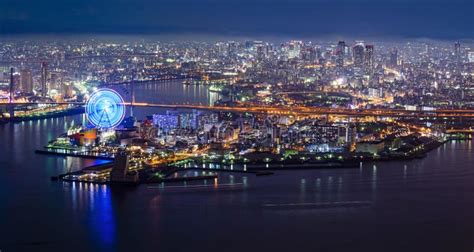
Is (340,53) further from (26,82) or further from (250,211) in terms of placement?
(250,211)

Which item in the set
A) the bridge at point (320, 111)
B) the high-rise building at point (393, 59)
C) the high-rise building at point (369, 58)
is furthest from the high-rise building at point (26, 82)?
the high-rise building at point (393, 59)

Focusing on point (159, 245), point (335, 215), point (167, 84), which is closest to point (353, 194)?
point (335, 215)

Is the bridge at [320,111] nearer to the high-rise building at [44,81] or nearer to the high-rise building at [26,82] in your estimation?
the high-rise building at [44,81]

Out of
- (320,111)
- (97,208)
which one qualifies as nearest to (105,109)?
(320,111)

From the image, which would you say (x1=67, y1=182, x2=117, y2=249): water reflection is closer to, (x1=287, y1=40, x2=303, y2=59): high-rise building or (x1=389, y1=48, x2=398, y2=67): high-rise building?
(x1=287, y1=40, x2=303, y2=59): high-rise building

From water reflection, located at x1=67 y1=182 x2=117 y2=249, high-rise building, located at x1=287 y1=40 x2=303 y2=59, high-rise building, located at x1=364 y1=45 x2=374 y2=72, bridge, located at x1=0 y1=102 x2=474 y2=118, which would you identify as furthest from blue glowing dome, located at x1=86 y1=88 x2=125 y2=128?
high-rise building, located at x1=287 y1=40 x2=303 y2=59

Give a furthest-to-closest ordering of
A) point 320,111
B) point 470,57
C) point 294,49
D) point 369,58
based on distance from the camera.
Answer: point 294,49 < point 470,57 < point 369,58 < point 320,111
